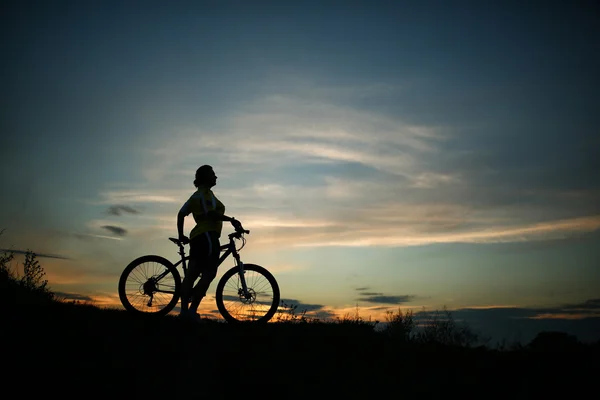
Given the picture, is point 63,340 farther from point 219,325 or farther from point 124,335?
point 219,325

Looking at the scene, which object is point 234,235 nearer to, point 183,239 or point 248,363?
point 183,239

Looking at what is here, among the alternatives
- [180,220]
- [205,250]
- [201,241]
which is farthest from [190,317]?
[180,220]

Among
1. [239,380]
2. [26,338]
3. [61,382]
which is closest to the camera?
[61,382]

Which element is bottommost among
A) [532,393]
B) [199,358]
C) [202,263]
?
[532,393]

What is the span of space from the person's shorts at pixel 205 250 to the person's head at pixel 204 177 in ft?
3.53

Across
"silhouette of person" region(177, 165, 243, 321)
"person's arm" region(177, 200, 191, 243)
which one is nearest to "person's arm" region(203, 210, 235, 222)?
"silhouette of person" region(177, 165, 243, 321)

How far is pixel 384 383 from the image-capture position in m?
6.48

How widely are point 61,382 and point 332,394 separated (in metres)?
3.35

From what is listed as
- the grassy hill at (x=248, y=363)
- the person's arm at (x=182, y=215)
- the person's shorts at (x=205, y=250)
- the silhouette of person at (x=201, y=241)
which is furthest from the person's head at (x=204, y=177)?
the grassy hill at (x=248, y=363)

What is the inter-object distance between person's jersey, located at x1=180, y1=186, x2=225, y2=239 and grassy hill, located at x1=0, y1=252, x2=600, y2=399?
6.61 feet

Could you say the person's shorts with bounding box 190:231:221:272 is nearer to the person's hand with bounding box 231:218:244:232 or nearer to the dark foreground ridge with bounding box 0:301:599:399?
the person's hand with bounding box 231:218:244:232

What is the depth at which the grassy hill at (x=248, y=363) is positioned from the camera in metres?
5.85

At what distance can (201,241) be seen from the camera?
995 cm

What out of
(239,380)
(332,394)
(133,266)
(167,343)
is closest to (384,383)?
(332,394)
